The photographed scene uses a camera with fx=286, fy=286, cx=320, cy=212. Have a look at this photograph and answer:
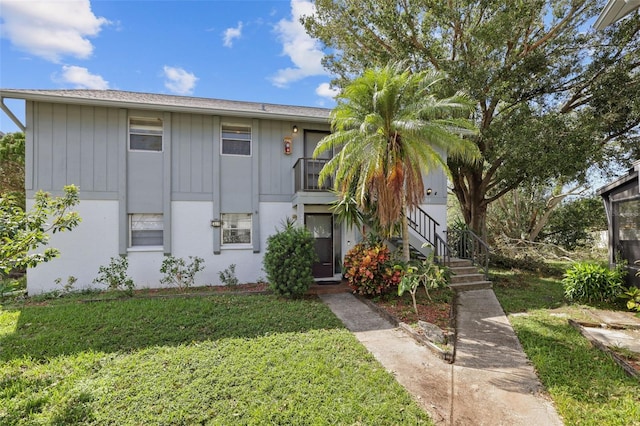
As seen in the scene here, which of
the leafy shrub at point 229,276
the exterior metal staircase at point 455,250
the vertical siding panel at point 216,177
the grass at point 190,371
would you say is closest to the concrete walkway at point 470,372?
the grass at point 190,371

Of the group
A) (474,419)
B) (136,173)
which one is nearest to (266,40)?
(136,173)

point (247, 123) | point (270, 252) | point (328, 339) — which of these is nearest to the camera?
point (328, 339)

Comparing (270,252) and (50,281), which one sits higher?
(270,252)

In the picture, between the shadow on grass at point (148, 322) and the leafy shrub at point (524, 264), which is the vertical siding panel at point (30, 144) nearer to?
the shadow on grass at point (148, 322)

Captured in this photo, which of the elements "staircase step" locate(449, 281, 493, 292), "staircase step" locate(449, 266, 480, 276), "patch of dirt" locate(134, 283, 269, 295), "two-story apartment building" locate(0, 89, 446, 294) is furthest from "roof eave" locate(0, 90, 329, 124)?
"staircase step" locate(449, 281, 493, 292)

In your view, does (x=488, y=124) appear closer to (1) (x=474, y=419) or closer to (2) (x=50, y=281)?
(1) (x=474, y=419)

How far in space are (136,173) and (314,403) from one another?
866 centimetres

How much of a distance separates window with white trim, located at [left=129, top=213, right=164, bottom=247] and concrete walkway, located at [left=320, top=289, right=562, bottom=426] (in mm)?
6339

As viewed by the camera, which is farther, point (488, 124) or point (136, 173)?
point (488, 124)

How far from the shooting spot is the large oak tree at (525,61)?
977 cm

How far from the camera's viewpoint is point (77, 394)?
341 cm

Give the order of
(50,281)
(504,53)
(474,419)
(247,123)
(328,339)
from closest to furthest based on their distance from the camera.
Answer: (474,419), (328,339), (50,281), (247,123), (504,53)

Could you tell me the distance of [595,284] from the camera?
7.05 m

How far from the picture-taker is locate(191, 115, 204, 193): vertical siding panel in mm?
9266
